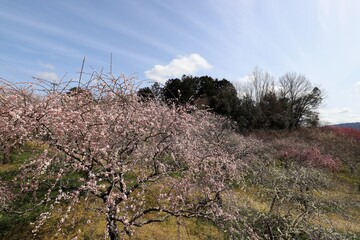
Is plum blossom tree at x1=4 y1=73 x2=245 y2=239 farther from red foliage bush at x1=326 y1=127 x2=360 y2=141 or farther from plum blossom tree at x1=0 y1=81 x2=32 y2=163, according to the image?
red foliage bush at x1=326 y1=127 x2=360 y2=141

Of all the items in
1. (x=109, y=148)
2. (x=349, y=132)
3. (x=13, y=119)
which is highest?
(x=349, y=132)

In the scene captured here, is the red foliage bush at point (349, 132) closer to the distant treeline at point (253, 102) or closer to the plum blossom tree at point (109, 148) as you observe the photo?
the distant treeline at point (253, 102)

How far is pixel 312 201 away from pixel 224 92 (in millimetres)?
21466

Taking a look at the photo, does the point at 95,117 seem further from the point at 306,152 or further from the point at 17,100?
the point at 306,152

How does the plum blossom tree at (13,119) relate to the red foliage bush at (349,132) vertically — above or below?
below

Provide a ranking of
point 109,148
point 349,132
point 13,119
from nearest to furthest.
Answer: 1. point 13,119
2. point 109,148
3. point 349,132

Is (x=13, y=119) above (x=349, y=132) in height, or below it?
below

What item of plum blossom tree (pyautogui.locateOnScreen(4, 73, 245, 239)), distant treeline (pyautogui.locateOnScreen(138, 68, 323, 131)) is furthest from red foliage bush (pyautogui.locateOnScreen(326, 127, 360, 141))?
plum blossom tree (pyautogui.locateOnScreen(4, 73, 245, 239))

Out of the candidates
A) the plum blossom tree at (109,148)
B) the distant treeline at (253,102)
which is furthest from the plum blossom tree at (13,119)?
the distant treeline at (253,102)

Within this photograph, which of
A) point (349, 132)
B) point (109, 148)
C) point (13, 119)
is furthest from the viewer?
point (349, 132)

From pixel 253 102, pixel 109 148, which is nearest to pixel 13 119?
pixel 109 148

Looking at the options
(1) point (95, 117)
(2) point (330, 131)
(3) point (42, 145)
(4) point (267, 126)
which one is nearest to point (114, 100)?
(1) point (95, 117)

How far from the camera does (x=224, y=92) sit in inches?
1137

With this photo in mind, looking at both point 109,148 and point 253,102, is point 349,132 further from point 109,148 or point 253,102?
point 109,148
